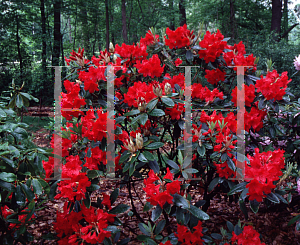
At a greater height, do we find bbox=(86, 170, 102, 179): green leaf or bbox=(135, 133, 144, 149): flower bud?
bbox=(135, 133, 144, 149): flower bud

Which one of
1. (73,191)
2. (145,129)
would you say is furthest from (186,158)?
(73,191)

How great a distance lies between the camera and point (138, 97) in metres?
1.36

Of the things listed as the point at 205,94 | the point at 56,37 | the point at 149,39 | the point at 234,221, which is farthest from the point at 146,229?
the point at 56,37

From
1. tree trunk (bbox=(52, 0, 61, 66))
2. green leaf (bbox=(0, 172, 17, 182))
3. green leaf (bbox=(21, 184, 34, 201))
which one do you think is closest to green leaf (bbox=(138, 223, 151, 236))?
green leaf (bbox=(21, 184, 34, 201))

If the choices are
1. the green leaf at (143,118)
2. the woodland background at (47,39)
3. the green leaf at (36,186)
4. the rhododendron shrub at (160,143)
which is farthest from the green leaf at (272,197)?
the woodland background at (47,39)

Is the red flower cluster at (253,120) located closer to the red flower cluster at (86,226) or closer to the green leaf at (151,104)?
the green leaf at (151,104)

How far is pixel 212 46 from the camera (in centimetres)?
173

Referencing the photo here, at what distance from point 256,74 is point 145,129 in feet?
3.25

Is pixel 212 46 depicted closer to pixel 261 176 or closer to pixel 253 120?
pixel 253 120

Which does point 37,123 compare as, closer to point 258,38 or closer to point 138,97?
point 138,97

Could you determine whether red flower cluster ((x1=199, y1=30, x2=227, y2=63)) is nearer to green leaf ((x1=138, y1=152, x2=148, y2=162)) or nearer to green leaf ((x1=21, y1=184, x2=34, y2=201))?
green leaf ((x1=138, y1=152, x2=148, y2=162))

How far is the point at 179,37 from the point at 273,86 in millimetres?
707

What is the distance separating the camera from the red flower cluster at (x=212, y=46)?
68.2 inches

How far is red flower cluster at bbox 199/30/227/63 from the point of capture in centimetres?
173
